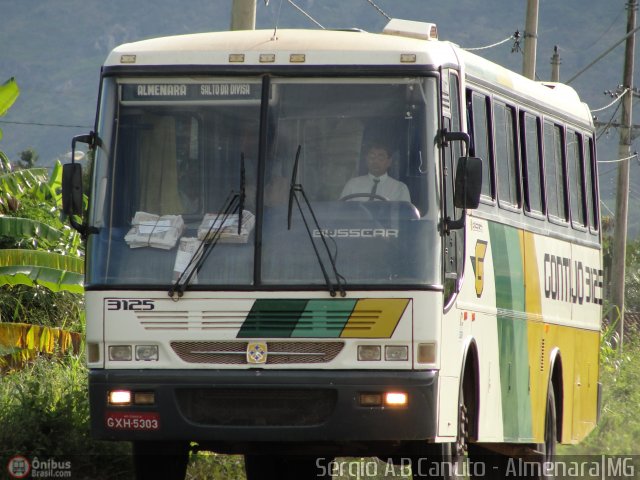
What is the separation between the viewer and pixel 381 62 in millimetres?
9203

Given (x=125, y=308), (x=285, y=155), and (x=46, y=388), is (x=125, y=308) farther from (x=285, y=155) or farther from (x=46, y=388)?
(x=46, y=388)

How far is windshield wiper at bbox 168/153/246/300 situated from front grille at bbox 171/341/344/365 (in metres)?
0.36

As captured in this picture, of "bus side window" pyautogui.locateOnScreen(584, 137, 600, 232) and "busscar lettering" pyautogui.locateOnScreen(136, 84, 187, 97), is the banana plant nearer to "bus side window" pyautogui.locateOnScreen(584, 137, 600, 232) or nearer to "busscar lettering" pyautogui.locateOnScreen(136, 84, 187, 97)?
"bus side window" pyautogui.locateOnScreen(584, 137, 600, 232)

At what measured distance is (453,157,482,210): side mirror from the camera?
889 centimetres

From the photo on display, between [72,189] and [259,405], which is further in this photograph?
[72,189]

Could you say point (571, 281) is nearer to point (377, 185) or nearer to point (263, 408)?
point (377, 185)

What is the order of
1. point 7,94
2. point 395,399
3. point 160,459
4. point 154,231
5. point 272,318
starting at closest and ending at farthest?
point 395,399 < point 272,318 < point 154,231 < point 160,459 < point 7,94

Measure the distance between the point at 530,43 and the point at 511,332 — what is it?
14.0 metres

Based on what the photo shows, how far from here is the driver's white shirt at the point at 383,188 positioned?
9.03 metres

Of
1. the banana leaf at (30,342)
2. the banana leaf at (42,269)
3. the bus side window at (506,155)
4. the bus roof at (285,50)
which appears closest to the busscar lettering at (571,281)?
the bus side window at (506,155)

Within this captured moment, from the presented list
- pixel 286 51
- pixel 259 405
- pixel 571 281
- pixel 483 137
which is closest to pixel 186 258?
pixel 259 405

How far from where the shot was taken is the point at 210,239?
353 inches

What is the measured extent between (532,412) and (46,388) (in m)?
A: 4.55

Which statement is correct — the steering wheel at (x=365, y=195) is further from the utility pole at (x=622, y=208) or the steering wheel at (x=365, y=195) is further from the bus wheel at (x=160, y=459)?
the utility pole at (x=622, y=208)
